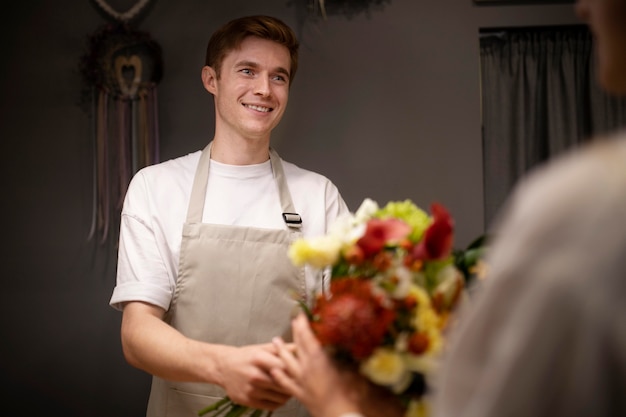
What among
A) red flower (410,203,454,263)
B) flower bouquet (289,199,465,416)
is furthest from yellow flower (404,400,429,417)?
red flower (410,203,454,263)

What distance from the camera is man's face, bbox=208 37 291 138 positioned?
2090 millimetres

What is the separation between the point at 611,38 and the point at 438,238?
0.45m

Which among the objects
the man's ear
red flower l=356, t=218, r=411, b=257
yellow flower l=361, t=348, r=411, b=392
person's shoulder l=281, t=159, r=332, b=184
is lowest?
yellow flower l=361, t=348, r=411, b=392

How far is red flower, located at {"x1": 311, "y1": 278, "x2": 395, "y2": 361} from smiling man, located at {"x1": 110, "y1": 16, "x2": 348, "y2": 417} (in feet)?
2.32

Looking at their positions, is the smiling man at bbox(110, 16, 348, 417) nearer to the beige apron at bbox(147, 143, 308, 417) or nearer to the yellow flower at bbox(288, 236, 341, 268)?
the beige apron at bbox(147, 143, 308, 417)

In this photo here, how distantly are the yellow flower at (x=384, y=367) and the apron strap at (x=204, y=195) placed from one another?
43.4 inches

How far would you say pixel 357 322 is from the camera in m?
0.98

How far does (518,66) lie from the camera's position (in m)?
3.05

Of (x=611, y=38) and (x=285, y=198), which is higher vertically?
(x=611, y=38)

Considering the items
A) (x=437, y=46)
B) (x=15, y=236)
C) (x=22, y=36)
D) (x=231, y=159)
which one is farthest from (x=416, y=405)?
(x=22, y=36)

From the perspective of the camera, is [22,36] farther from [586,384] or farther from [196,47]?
[586,384]

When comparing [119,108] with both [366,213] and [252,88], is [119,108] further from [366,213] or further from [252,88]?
[366,213]

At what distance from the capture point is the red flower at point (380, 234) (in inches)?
42.8

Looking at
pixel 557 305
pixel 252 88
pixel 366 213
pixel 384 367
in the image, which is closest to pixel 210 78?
pixel 252 88
